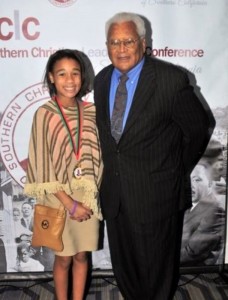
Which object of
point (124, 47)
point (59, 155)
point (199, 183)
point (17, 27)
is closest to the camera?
point (124, 47)

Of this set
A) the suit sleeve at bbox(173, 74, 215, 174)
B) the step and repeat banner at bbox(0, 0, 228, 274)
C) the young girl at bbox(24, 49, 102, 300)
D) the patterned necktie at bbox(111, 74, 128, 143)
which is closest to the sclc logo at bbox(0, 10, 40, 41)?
the step and repeat banner at bbox(0, 0, 228, 274)

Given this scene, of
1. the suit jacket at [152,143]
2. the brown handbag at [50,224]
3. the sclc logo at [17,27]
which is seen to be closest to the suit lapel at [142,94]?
the suit jacket at [152,143]

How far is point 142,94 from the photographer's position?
6.07 ft

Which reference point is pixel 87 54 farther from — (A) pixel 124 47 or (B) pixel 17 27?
(A) pixel 124 47

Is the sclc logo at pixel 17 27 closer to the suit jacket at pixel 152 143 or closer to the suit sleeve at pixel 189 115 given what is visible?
the suit jacket at pixel 152 143

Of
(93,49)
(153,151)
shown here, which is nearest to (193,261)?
(153,151)

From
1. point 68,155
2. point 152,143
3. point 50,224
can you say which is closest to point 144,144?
point 152,143

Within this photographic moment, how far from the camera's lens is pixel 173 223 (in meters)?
2.12

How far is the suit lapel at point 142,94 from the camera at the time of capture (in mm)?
1844

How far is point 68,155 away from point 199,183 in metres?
1.08

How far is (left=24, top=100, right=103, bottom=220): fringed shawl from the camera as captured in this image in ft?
6.26

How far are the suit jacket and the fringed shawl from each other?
0.20 ft

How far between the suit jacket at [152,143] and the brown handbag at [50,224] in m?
0.27

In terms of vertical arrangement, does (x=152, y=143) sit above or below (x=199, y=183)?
above
